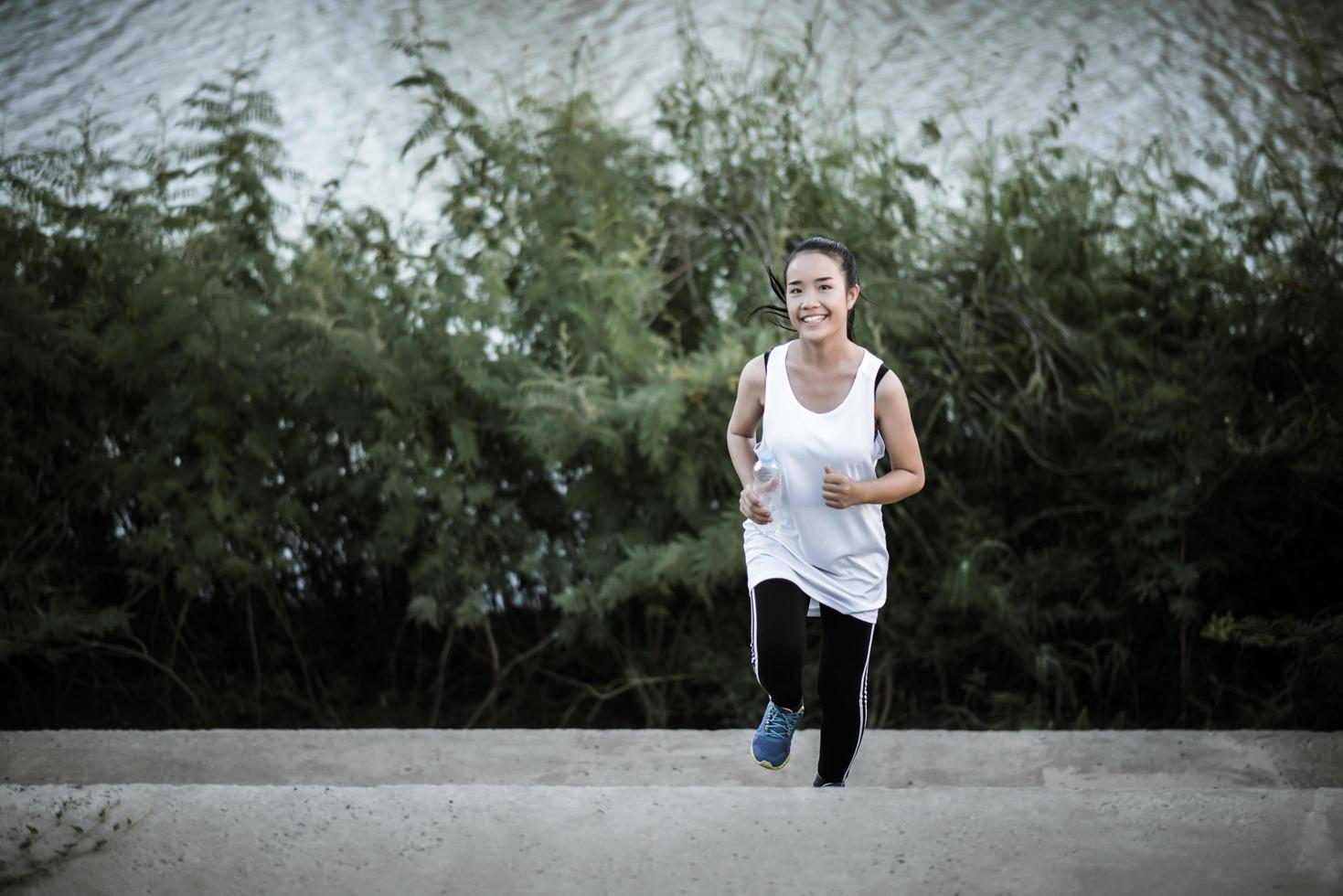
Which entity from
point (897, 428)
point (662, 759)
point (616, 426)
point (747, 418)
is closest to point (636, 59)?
point (616, 426)

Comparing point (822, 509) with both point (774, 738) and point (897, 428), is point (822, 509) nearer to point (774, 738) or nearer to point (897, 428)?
point (897, 428)

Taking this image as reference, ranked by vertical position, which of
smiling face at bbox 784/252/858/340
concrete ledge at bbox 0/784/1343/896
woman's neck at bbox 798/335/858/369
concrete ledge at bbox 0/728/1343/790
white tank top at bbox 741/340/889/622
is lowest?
concrete ledge at bbox 0/728/1343/790

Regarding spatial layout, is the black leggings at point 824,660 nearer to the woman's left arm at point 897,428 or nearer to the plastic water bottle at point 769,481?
the plastic water bottle at point 769,481

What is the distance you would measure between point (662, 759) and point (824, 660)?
1.20 m

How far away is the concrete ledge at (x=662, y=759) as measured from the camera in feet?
14.3

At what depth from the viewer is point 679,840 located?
290cm

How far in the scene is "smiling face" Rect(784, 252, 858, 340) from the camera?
3.38 metres

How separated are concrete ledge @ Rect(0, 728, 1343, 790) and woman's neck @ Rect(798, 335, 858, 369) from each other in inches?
58.3

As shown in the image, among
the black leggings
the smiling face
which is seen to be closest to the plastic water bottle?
the black leggings

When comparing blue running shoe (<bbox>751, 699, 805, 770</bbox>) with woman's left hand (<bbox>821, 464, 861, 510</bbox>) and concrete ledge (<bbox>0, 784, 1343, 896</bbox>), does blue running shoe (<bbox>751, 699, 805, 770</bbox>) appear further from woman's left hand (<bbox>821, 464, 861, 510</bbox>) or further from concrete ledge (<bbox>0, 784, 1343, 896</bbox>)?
woman's left hand (<bbox>821, 464, 861, 510</bbox>)

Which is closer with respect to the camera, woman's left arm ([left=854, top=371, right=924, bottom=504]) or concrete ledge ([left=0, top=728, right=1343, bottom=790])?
woman's left arm ([left=854, top=371, right=924, bottom=504])

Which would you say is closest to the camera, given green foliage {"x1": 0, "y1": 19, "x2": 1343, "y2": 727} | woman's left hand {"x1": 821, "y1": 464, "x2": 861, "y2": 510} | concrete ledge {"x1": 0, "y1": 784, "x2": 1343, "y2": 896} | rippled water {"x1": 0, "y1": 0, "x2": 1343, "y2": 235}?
concrete ledge {"x1": 0, "y1": 784, "x2": 1343, "y2": 896}

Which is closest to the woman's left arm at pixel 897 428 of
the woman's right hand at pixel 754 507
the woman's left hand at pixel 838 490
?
the woman's left hand at pixel 838 490

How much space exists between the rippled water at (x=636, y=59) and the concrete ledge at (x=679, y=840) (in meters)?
4.99
